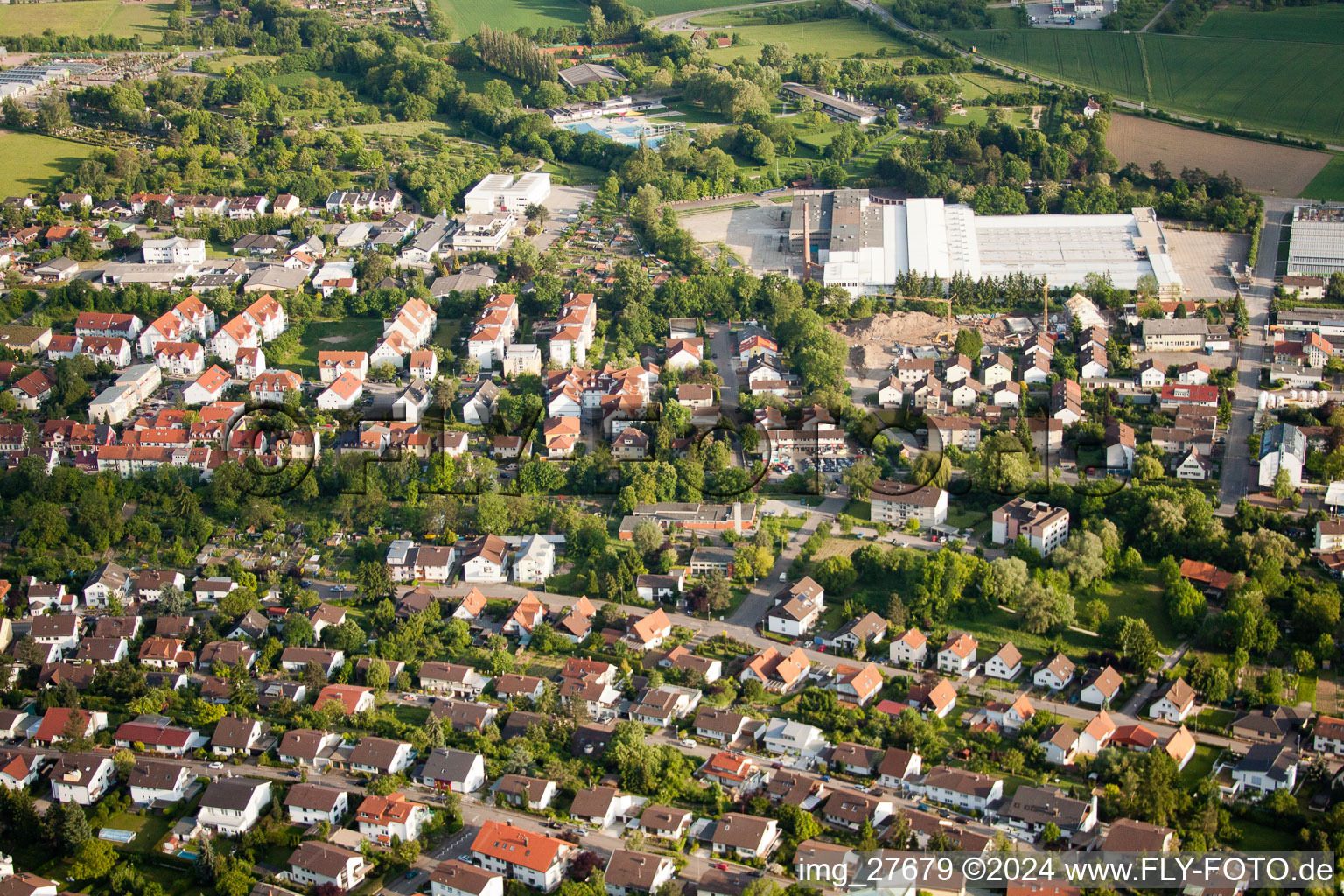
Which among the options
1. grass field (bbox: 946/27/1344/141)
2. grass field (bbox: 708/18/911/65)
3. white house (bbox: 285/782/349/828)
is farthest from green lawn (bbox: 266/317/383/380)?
grass field (bbox: 946/27/1344/141)

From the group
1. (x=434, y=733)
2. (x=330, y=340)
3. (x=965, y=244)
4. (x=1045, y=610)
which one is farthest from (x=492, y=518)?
(x=965, y=244)

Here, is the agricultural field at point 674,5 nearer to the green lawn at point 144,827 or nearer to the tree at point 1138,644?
the tree at point 1138,644

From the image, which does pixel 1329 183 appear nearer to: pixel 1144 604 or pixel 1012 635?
pixel 1144 604

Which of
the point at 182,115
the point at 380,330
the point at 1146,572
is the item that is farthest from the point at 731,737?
the point at 182,115

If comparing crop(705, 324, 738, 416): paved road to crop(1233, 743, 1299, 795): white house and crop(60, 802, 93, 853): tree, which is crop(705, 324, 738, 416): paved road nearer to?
crop(1233, 743, 1299, 795): white house

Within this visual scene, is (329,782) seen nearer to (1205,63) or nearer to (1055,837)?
(1055,837)

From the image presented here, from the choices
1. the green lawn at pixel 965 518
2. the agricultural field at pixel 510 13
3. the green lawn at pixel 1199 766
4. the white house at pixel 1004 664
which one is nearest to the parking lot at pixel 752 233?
the green lawn at pixel 965 518
